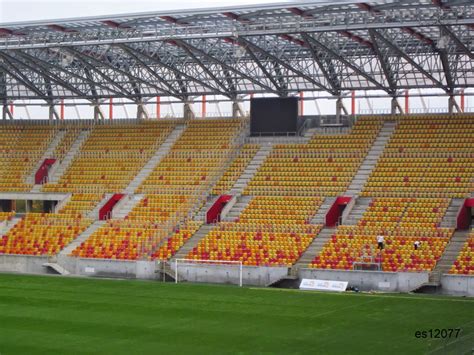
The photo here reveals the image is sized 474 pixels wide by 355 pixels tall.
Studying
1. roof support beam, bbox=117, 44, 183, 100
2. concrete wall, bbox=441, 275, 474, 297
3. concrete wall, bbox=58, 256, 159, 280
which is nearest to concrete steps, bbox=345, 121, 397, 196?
concrete wall, bbox=441, 275, 474, 297

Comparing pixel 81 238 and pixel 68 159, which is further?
pixel 68 159

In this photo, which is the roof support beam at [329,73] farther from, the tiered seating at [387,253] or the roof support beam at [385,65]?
the tiered seating at [387,253]

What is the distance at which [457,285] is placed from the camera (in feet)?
133

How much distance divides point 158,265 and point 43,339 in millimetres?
18157

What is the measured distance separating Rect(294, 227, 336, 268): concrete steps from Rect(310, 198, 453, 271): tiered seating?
17.8 inches

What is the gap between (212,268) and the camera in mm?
45625

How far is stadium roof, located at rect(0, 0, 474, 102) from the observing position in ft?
150

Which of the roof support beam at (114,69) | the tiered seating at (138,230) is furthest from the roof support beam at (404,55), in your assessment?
the roof support beam at (114,69)

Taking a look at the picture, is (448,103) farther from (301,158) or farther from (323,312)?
(323,312)

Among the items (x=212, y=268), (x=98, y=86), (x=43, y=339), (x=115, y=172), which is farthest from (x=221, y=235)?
(x=43, y=339)

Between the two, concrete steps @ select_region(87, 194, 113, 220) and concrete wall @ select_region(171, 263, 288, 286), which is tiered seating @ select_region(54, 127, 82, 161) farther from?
concrete wall @ select_region(171, 263, 288, 286)

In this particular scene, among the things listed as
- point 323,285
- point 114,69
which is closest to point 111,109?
point 114,69

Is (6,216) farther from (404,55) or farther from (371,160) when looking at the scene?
(404,55)

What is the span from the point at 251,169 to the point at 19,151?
17601 mm
